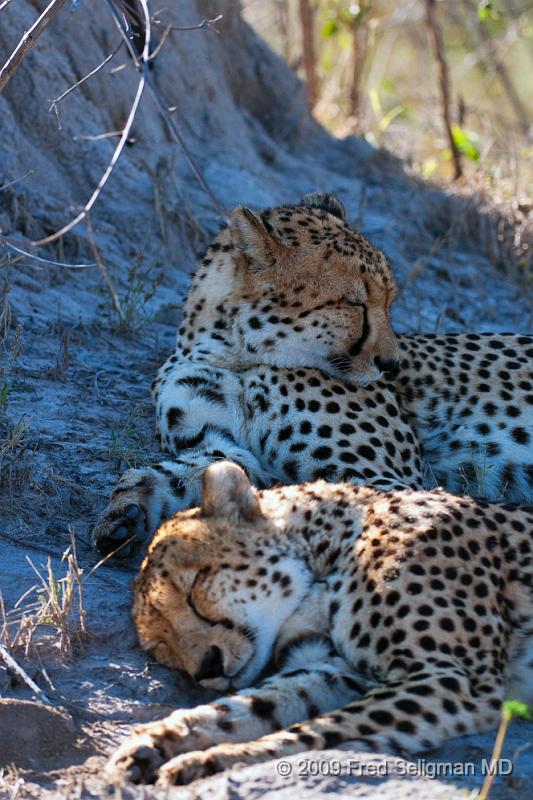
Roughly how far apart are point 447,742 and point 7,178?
385 cm

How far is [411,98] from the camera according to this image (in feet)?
40.3

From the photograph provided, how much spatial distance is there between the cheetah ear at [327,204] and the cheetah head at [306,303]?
43 centimetres

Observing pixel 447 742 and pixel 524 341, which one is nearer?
pixel 447 742

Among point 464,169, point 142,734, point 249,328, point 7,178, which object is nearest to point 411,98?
point 464,169

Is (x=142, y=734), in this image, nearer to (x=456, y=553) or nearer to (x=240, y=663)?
(x=240, y=663)

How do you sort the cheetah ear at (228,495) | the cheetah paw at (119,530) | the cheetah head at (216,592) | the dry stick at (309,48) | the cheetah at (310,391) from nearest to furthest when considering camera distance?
the cheetah head at (216,592) → the cheetah ear at (228,495) → the cheetah paw at (119,530) → the cheetah at (310,391) → the dry stick at (309,48)

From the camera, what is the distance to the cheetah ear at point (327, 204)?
5.15 meters

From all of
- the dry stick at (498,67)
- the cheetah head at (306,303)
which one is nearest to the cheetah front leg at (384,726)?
the cheetah head at (306,303)

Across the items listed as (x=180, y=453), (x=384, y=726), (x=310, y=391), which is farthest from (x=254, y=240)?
(x=384, y=726)

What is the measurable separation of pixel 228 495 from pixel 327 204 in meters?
2.01

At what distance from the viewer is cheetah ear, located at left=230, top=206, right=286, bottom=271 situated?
4.64 meters

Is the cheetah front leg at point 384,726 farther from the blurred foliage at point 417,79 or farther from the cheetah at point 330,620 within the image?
the blurred foliage at point 417,79

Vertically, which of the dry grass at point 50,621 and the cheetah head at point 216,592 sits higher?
the dry grass at point 50,621

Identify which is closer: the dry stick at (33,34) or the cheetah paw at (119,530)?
the dry stick at (33,34)
